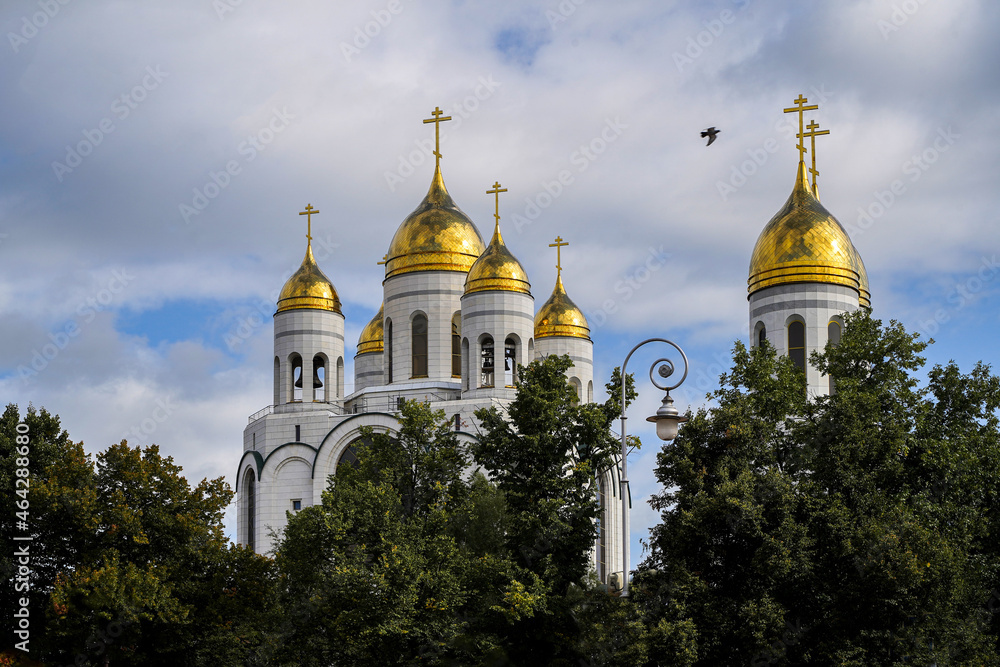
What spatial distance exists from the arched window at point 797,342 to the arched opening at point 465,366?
8.58 meters

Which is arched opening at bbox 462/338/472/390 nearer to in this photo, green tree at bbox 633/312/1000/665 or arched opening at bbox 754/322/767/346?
arched opening at bbox 754/322/767/346

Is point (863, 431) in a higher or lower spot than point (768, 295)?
lower

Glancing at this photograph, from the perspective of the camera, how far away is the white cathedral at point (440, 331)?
35.4 m

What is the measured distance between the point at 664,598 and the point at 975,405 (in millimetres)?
9154

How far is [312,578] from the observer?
25766 millimetres

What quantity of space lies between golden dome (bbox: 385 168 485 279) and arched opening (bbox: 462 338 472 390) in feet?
10.3

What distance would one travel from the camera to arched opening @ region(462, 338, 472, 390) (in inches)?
1454

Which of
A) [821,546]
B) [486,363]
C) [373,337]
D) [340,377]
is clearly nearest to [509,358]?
[486,363]

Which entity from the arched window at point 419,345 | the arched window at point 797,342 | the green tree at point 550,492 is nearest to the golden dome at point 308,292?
the arched window at point 419,345

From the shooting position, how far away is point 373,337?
47469mm

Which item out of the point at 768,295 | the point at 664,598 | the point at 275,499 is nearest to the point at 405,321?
the point at 275,499

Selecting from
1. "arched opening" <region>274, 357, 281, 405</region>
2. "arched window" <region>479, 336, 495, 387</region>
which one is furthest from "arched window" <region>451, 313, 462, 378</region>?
"arched opening" <region>274, 357, 281, 405</region>

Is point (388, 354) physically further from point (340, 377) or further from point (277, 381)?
point (277, 381)

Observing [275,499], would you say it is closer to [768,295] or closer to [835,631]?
[768,295]
